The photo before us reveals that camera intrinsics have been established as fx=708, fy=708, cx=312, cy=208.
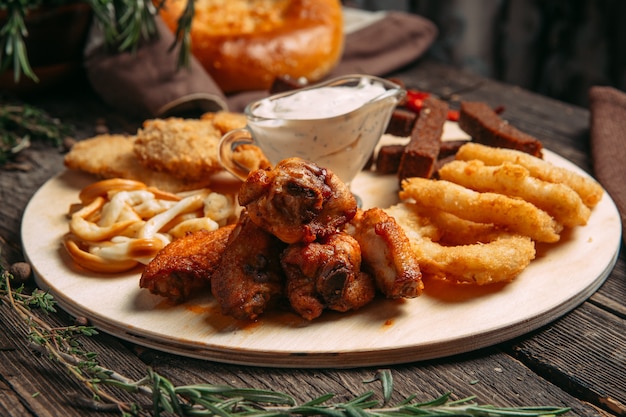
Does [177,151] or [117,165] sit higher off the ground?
[177,151]

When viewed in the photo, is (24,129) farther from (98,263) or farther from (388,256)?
(388,256)

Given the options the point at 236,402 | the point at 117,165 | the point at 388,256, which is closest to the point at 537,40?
the point at 117,165

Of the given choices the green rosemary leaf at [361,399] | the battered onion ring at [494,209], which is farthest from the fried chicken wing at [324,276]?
the battered onion ring at [494,209]

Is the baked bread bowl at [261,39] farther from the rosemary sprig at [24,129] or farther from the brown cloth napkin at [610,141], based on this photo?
the brown cloth napkin at [610,141]

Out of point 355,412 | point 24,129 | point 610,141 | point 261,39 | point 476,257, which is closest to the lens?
point 355,412

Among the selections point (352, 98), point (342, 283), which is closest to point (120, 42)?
point (352, 98)

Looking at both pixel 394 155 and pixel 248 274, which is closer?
pixel 248 274

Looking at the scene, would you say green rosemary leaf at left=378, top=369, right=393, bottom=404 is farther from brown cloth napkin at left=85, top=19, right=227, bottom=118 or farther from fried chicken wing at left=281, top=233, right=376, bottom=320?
brown cloth napkin at left=85, top=19, right=227, bottom=118
